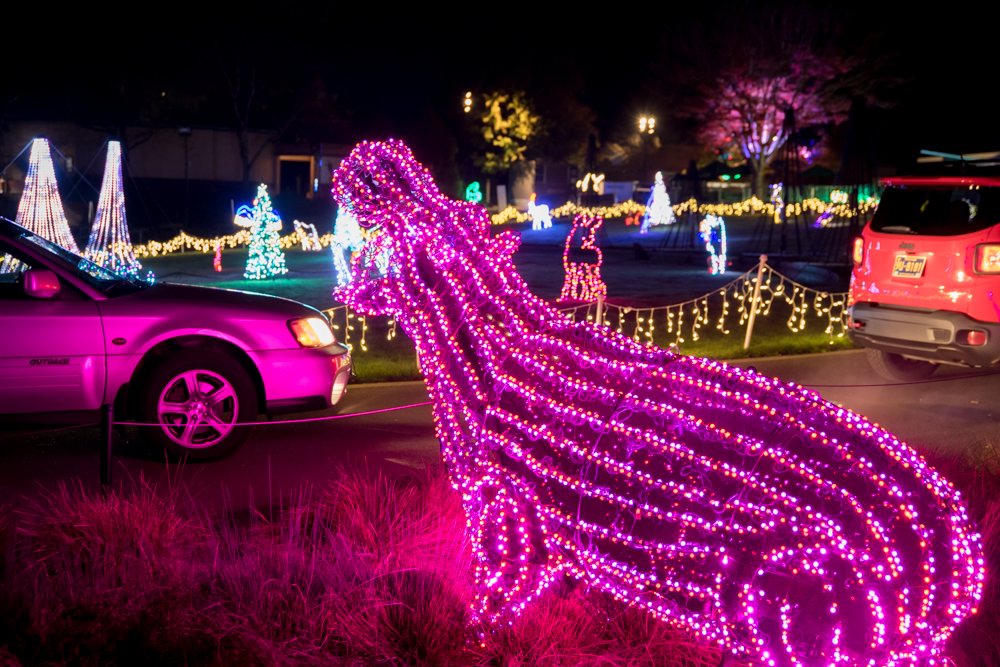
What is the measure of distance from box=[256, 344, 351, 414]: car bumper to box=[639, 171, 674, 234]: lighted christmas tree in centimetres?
3417

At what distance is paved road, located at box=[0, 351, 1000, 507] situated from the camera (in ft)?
19.2

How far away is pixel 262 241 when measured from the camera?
18.7 m

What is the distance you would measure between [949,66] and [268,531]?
51.2 metres

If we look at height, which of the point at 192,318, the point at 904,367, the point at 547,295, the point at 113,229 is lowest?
the point at 904,367

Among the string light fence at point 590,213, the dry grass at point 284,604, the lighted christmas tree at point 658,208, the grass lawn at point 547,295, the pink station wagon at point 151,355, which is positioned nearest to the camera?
the dry grass at point 284,604

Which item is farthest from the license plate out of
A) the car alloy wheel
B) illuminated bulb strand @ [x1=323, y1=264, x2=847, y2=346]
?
the car alloy wheel

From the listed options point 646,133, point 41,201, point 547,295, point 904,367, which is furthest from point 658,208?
point 904,367

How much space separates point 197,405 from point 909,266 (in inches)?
256

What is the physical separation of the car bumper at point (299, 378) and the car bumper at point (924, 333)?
5330 mm

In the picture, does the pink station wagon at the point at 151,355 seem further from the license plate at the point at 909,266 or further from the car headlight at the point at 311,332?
the license plate at the point at 909,266

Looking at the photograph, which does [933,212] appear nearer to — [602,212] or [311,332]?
[311,332]

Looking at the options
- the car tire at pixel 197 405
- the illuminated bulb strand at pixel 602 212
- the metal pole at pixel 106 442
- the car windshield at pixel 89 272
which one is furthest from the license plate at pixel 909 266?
the illuminated bulb strand at pixel 602 212

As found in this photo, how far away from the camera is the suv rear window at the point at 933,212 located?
810 cm

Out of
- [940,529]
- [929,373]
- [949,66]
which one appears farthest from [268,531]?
[949,66]
